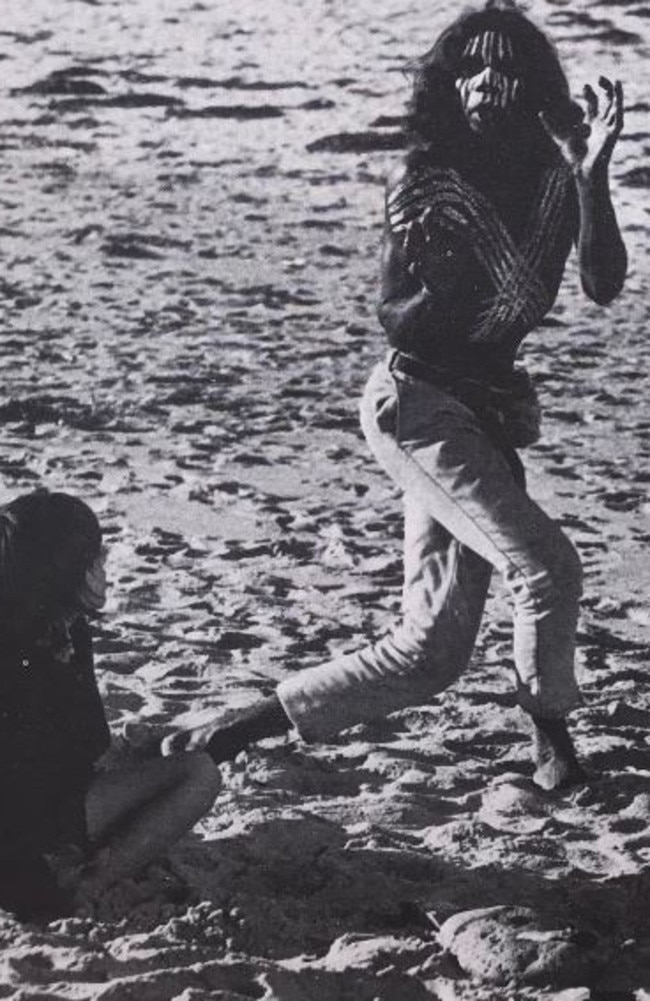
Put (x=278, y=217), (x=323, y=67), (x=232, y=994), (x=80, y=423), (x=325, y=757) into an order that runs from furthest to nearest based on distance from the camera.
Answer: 1. (x=323, y=67)
2. (x=278, y=217)
3. (x=80, y=423)
4. (x=325, y=757)
5. (x=232, y=994)

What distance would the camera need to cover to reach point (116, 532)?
5641 millimetres

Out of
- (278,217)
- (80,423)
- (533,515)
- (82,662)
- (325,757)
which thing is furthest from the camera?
(278,217)

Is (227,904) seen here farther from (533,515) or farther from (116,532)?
(116,532)

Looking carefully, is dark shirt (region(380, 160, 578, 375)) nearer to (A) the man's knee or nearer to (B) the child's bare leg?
(A) the man's knee

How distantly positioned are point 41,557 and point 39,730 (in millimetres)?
300

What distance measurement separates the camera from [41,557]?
2.91 m

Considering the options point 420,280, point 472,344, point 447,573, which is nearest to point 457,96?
point 420,280

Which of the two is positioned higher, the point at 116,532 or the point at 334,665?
the point at 334,665

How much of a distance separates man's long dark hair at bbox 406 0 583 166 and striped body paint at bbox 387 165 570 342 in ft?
0.20

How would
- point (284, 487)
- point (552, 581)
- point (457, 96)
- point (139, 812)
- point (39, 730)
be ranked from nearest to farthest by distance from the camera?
point (39, 730), point (139, 812), point (552, 581), point (457, 96), point (284, 487)

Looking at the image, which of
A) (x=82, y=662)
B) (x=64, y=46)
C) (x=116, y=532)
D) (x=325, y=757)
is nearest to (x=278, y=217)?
(x=64, y=46)

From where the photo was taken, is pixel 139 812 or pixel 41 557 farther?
pixel 139 812

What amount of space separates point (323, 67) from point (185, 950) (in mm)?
9319

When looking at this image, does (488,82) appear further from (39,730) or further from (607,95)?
(39,730)
